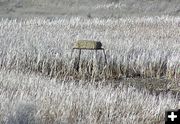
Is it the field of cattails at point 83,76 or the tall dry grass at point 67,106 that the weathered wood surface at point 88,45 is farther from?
the tall dry grass at point 67,106

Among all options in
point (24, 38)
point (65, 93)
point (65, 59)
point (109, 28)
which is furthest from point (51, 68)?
point (109, 28)

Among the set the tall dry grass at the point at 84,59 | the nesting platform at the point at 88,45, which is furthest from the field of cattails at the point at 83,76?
the nesting platform at the point at 88,45

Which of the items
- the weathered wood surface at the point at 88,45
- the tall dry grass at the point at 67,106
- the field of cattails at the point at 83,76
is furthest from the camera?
the weathered wood surface at the point at 88,45

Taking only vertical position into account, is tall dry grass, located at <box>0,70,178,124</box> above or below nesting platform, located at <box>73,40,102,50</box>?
below

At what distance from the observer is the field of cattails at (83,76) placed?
525cm

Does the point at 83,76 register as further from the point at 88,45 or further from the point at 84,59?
the point at 84,59

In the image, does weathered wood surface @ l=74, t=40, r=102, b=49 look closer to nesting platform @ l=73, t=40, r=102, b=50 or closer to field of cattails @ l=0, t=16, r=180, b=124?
nesting platform @ l=73, t=40, r=102, b=50

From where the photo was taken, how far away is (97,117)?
538cm

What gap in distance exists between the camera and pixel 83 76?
29.8 ft

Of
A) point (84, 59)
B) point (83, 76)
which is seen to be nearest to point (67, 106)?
point (83, 76)

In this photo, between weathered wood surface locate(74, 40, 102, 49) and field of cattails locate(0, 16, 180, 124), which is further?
weathered wood surface locate(74, 40, 102, 49)

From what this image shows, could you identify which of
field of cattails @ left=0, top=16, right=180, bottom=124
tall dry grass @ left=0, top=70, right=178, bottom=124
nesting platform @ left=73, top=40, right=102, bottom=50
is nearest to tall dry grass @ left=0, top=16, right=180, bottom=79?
field of cattails @ left=0, top=16, right=180, bottom=124

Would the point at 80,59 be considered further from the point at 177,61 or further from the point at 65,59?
the point at 177,61

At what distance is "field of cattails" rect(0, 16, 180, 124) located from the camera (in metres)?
5.25
